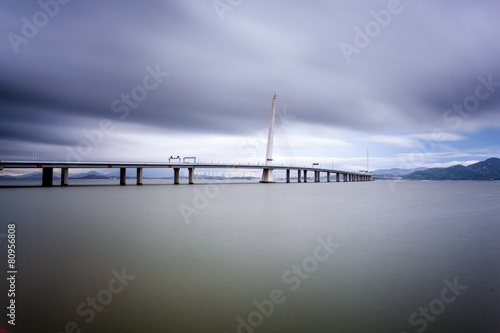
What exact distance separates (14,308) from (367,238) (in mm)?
10037

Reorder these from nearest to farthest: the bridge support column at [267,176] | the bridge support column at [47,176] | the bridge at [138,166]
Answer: the bridge at [138,166]
the bridge support column at [47,176]
the bridge support column at [267,176]

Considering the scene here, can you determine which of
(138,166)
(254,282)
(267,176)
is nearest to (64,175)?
(138,166)

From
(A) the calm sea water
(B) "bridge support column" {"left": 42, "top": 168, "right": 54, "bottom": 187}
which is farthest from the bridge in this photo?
(A) the calm sea water

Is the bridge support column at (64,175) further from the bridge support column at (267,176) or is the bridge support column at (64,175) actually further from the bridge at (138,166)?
the bridge support column at (267,176)

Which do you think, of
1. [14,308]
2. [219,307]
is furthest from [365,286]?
[14,308]

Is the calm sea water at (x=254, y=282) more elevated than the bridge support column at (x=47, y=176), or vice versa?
the bridge support column at (x=47, y=176)

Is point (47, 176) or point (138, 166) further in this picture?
point (138, 166)

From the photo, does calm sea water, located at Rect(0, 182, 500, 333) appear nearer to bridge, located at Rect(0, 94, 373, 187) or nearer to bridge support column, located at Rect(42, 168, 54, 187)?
bridge, located at Rect(0, 94, 373, 187)

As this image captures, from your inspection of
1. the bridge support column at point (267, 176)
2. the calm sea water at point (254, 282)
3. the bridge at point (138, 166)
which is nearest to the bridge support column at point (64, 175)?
the bridge at point (138, 166)

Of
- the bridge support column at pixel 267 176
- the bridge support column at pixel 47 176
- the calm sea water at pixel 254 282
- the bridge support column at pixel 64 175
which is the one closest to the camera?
the calm sea water at pixel 254 282

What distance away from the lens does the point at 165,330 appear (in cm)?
371

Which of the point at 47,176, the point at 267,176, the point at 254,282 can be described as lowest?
the point at 254,282

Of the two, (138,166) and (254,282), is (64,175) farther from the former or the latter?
(254,282)

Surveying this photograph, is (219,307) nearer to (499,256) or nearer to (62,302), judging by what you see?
(62,302)
